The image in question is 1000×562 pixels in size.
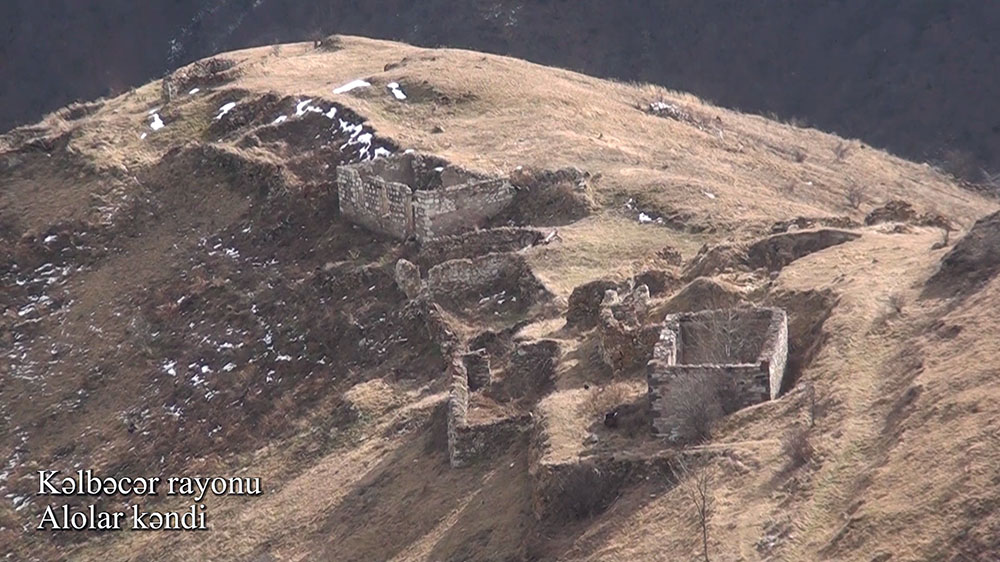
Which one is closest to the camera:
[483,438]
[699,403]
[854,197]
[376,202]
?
[699,403]

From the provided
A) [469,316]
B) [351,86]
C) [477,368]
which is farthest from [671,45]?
[477,368]

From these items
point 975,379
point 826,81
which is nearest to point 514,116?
point 975,379

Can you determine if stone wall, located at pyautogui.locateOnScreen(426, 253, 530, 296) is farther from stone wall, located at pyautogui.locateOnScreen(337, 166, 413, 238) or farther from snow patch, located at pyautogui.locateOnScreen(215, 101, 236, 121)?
snow patch, located at pyautogui.locateOnScreen(215, 101, 236, 121)

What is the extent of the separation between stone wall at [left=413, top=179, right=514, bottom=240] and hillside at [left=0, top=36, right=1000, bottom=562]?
0.40 meters

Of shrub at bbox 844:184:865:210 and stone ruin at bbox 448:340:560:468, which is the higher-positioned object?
shrub at bbox 844:184:865:210

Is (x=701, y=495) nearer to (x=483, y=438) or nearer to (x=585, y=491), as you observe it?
(x=585, y=491)

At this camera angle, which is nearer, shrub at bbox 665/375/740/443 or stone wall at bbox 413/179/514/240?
shrub at bbox 665/375/740/443

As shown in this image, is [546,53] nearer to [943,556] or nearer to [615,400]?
[615,400]

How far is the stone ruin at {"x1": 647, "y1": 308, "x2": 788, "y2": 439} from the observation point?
779 inches

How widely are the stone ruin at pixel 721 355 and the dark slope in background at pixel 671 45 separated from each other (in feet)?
99.8

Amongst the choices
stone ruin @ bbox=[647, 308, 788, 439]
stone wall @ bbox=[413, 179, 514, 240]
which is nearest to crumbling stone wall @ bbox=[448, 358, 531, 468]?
stone ruin @ bbox=[647, 308, 788, 439]

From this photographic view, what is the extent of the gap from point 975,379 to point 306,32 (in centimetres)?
6470

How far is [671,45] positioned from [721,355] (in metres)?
54.0

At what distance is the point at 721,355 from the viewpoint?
2162 centimetres
